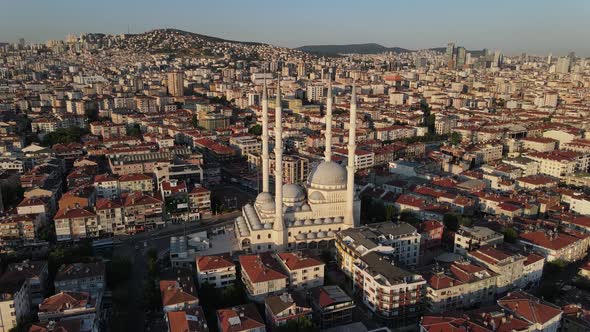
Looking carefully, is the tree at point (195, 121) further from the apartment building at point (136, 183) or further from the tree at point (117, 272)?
the tree at point (117, 272)

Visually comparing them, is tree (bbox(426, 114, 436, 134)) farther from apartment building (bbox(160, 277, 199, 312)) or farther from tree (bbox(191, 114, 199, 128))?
apartment building (bbox(160, 277, 199, 312))

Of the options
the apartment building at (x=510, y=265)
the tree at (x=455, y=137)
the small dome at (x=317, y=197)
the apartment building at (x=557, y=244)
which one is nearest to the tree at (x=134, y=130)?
the small dome at (x=317, y=197)

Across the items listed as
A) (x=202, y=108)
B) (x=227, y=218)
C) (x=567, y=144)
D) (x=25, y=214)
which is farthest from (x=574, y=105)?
(x=25, y=214)

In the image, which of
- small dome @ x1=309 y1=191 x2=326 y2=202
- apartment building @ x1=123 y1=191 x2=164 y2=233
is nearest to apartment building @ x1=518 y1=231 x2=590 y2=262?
small dome @ x1=309 y1=191 x2=326 y2=202

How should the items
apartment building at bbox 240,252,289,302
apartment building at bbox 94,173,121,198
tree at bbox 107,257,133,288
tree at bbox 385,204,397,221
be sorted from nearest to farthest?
apartment building at bbox 240,252,289,302
tree at bbox 107,257,133,288
tree at bbox 385,204,397,221
apartment building at bbox 94,173,121,198

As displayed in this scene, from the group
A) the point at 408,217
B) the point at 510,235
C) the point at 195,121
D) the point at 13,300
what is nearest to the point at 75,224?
the point at 13,300

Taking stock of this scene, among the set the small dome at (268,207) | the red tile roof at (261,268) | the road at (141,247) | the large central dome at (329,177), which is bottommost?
the road at (141,247)

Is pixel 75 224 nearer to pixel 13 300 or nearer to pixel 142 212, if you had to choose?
pixel 142 212

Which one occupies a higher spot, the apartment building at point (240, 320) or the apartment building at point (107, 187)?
the apartment building at point (107, 187)
